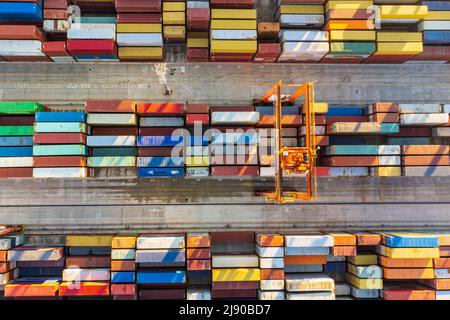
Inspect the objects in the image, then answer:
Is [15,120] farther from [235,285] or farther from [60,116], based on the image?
[235,285]

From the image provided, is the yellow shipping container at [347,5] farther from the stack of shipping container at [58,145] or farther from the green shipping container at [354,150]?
the stack of shipping container at [58,145]

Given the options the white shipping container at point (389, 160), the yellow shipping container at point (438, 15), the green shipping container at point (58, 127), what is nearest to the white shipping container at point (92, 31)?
the green shipping container at point (58, 127)

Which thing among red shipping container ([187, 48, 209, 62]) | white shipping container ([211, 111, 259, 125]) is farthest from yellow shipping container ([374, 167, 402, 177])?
red shipping container ([187, 48, 209, 62])

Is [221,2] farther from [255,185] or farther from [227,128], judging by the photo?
[255,185]

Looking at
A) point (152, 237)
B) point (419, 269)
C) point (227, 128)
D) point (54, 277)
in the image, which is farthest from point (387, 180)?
point (54, 277)

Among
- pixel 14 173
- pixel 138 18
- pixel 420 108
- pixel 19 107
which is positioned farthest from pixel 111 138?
pixel 420 108
